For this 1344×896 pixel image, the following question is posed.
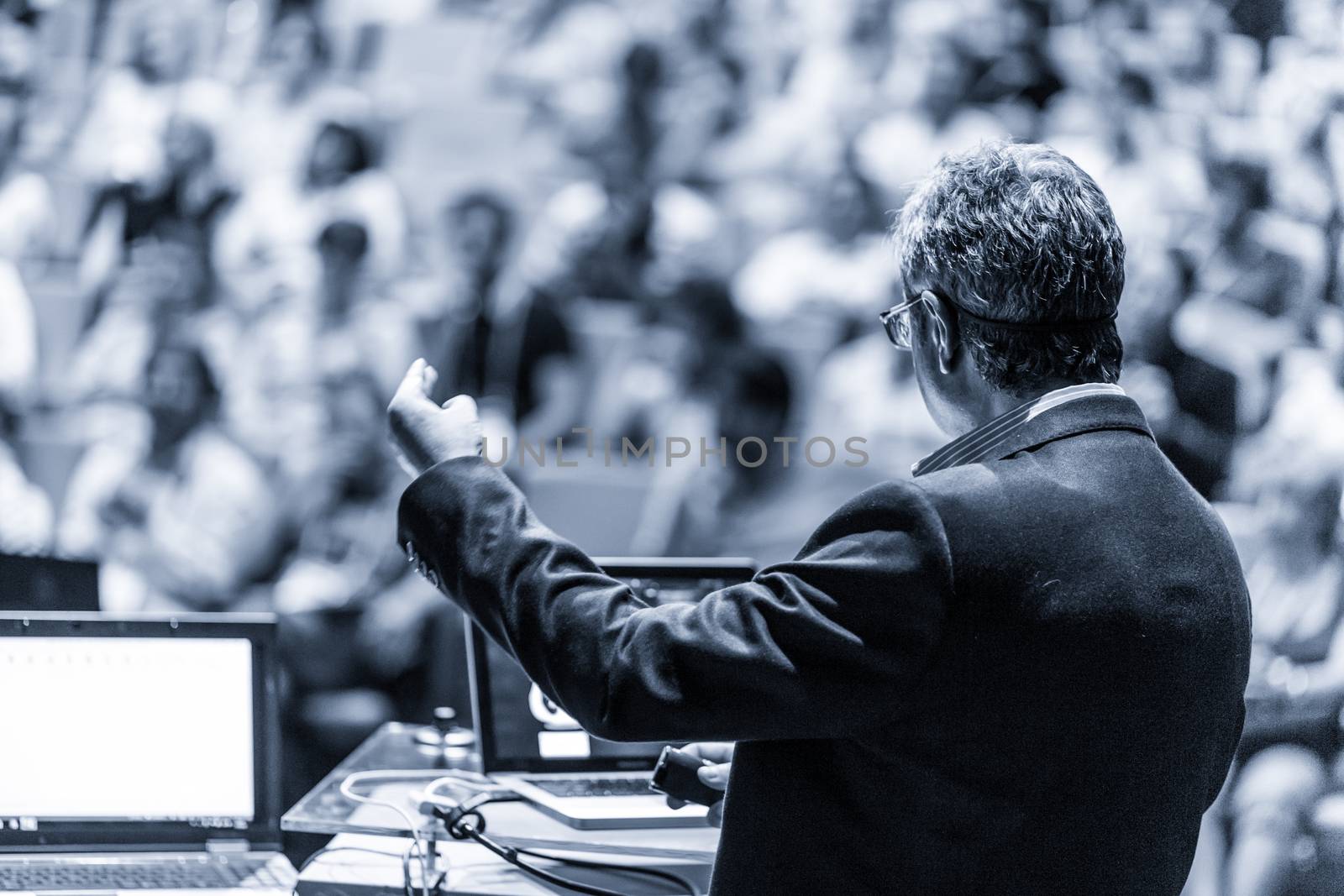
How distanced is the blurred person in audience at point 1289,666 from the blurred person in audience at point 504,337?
151cm

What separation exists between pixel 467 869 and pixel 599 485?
1.29 m

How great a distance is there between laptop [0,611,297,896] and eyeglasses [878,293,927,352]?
0.83 m

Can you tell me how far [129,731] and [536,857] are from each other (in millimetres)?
492

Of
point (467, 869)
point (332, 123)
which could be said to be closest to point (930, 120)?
point (332, 123)

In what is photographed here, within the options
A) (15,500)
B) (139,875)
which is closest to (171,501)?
(15,500)

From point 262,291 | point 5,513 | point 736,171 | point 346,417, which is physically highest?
point 736,171

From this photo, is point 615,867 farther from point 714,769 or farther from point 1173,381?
point 1173,381

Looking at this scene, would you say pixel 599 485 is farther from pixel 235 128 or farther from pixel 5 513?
pixel 5 513

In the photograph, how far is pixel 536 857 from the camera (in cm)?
130

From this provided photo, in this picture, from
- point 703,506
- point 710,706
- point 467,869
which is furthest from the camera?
point 703,506

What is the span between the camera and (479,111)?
8.50ft

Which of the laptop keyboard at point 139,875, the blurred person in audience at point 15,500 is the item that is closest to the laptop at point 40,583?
the laptop keyboard at point 139,875

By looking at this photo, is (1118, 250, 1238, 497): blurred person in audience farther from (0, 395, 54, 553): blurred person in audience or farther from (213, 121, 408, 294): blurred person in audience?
(0, 395, 54, 553): blurred person in audience

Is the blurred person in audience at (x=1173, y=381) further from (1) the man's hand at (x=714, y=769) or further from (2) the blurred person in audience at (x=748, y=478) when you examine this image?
(1) the man's hand at (x=714, y=769)
